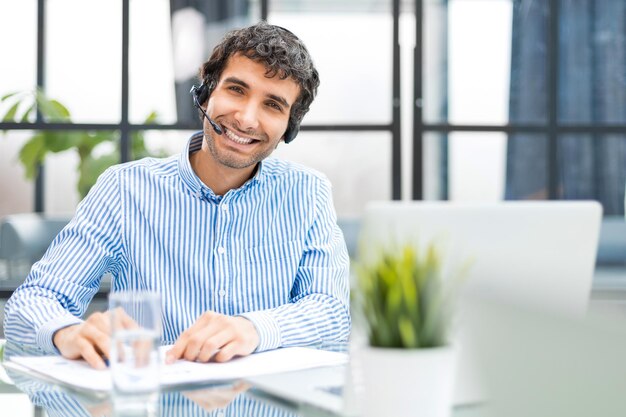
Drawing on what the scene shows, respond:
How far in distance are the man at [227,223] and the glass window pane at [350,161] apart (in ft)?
9.68

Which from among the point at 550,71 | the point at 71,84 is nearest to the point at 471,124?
the point at 550,71

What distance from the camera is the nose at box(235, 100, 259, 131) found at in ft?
6.22

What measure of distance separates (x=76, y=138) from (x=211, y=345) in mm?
3852

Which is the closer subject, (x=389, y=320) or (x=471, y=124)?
(x=389, y=320)

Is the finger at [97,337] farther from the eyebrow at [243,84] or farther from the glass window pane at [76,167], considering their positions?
the glass window pane at [76,167]

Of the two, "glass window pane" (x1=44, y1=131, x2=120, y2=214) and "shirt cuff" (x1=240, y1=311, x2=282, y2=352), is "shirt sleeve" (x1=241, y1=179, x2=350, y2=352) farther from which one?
"glass window pane" (x1=44, y1=131, x2=120, y2=214)

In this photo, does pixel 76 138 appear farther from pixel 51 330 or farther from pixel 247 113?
pixel 51 330

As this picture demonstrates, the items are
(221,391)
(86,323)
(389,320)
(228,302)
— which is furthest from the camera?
(228,302)

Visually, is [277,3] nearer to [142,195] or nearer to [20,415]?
[142,195]

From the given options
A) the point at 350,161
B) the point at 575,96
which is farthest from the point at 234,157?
the point at 575,96

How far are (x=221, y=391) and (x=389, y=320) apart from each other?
0.41m

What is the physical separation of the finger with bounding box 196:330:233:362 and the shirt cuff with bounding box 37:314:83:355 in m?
0.26

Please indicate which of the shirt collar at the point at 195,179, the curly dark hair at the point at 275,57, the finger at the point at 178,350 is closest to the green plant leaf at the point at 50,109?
the curly dark hair at the point at 275,57

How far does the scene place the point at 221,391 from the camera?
116 cm
